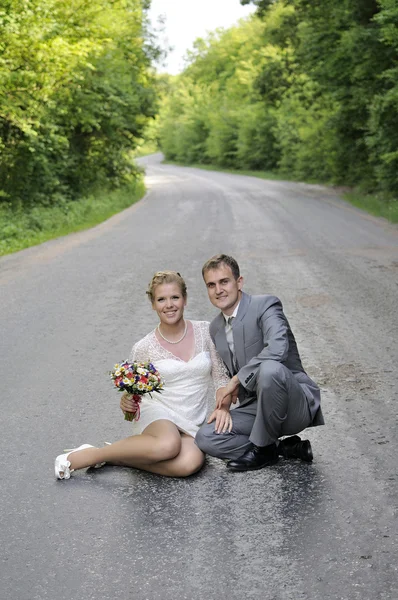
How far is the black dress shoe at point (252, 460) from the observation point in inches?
213

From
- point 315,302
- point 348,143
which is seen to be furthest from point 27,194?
point 315,302

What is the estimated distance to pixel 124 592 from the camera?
12.5 feet

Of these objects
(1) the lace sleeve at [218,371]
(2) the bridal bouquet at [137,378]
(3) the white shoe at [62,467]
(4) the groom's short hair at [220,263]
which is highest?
(4) the groom's short hair at [220,263]

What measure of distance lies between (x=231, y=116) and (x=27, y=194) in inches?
1893

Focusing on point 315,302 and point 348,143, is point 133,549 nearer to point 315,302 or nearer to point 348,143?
point 315,302

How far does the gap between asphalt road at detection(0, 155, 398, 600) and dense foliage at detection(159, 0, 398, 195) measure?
12027mm

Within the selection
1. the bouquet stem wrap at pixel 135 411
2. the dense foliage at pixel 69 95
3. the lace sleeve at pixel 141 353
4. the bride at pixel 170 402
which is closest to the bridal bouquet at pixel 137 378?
the bouquet stem wrap at pixel 135 411

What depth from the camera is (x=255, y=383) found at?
5375mm

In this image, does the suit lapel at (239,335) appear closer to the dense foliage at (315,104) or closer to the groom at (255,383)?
the groom at (255,383)

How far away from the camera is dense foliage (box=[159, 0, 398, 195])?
25906 millimetres

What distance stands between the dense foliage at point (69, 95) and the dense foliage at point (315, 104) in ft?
22.1

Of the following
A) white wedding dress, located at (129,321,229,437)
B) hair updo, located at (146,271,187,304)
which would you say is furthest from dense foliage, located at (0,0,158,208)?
white wedding dress, located at (129,321,229,437)

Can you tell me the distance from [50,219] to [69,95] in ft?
13.9

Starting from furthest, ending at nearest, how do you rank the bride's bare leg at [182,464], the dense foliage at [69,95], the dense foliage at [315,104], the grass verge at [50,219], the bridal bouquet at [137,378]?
the dense foliage at [315,104] → the grass verge at [50,219] → the dense foliage at [69,95] → the bride's bare leg at [182,464] → the bridal bouquet at [137,378]
